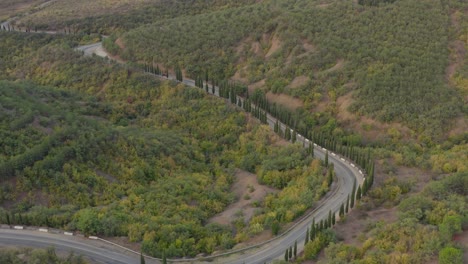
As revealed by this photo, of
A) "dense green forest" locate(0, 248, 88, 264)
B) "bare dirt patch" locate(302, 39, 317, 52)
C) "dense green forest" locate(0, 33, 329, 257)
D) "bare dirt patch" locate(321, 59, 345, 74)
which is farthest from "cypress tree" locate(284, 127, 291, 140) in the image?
"dense green forest" locate(0, 248, 88, 264)

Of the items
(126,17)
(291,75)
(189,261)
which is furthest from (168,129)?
(126,17)

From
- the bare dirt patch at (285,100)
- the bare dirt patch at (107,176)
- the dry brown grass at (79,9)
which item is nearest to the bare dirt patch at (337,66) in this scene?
the bare dirt patch at (285,100)

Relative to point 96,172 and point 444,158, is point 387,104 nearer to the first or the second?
point 444,158

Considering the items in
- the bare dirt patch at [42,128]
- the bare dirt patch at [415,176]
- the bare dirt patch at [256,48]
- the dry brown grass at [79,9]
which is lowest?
the bare dirt patch at [415,176]

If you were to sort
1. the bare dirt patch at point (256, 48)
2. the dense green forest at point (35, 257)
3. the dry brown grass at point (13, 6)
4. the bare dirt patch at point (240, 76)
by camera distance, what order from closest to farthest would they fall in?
the dense green forest at point (35, 257), the bare dirt patch at point (240, 76), the bare dirt patch at point (256, 48), the dry brown grass at point (13, 6)

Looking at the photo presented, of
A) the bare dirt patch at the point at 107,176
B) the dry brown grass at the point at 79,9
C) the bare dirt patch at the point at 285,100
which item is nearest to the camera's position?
the bare dirt patch at the point at 107,176

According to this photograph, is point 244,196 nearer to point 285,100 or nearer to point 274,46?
point 285,100

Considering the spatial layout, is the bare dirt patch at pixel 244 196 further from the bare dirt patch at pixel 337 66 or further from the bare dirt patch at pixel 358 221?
the bare dirt patch at pixel 337 66
